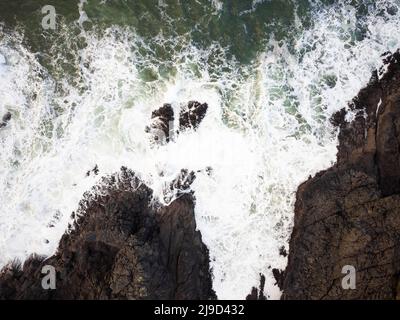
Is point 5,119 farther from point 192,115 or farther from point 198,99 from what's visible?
point 198,99

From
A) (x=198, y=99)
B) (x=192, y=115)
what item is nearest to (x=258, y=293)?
(x=192, y=115)

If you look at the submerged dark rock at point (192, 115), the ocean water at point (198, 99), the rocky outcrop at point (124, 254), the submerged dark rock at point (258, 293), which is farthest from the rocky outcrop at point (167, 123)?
the submerged dark rock at point (258, 293)

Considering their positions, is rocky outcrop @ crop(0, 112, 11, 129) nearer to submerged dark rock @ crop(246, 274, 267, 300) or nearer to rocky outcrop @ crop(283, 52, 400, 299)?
submerged dark rock @ crop(246, 274, 267, 300)

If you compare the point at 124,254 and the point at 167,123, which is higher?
the point at 167,123

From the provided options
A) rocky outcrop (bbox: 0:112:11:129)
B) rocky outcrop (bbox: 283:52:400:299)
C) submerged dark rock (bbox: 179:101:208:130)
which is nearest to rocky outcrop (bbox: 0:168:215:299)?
submerged dark rock (bbox: 179:101:208:130)

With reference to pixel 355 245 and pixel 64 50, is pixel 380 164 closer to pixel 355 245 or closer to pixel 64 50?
pixel 355 245

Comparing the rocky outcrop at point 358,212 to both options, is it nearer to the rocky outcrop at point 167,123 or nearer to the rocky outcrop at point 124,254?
the rocky outcrop at point 124,254

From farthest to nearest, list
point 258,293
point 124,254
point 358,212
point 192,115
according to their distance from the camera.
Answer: point 192,115
point 258,293
point 124,254
point 358,212

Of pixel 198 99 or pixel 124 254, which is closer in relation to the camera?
pixel 124 254
